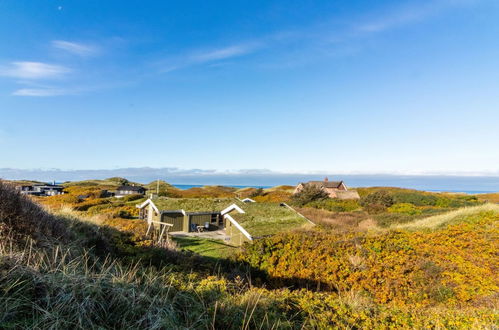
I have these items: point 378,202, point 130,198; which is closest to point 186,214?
point 378,202

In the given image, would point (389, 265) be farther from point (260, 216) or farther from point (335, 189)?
point (335, 189)

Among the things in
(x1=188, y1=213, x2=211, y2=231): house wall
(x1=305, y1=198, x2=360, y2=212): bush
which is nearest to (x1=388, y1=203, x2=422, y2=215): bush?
(x1=305, y1=198, x2=360, y2=212): bush

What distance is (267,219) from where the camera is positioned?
71.2 feet

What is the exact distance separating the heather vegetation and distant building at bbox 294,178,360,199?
2832 centimetres

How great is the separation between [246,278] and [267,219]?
43.5ft

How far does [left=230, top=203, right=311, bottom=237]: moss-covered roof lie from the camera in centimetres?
1942

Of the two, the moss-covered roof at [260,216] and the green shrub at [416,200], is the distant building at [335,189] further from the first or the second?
the moss-covered roof at [260,216]

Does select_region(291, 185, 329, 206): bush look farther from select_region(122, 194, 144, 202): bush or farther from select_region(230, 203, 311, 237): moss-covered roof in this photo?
select_region(122, 194, 144, 202): bush

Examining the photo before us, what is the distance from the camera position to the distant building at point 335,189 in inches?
1804

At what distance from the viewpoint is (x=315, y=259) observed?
998 centimetres

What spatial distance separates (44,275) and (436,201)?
42931mm

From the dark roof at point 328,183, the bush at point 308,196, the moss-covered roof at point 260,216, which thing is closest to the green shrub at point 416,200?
the bush at point 308,196

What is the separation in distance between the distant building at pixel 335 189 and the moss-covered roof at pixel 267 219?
66.4 ft

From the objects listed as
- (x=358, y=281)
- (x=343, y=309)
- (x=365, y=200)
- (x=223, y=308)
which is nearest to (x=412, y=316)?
(x=343, y=309)
